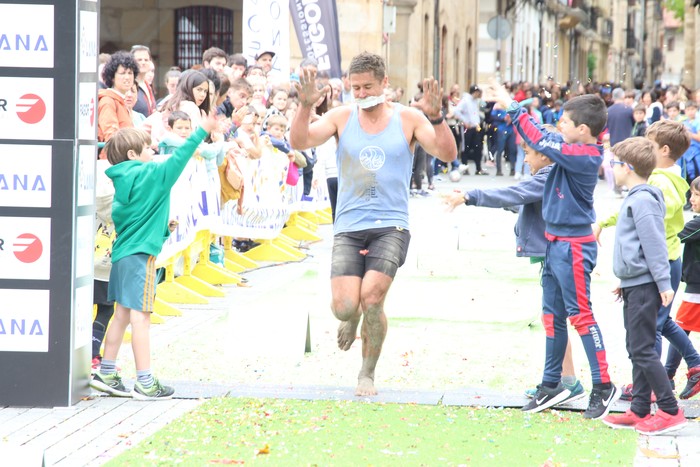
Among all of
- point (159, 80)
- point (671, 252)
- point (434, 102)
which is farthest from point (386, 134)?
point (159, 80)

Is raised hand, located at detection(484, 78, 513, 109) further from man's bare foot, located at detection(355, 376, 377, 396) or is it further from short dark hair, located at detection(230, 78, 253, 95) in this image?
short dark hair, located at detection(230, 78, 253, 95)

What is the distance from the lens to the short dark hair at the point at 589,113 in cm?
688

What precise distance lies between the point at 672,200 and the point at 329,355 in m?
2.64

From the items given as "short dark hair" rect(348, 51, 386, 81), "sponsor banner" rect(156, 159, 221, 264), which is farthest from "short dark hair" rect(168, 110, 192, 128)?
"short dark hair" rect(348, 51, 386, 81)

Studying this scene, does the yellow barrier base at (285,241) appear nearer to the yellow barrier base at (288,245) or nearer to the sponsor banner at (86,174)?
the yellow barrier base at (288,245)

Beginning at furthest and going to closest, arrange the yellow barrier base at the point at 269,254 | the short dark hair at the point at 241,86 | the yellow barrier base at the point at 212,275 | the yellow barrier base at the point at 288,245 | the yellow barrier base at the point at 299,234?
the yellow barrier base at the point at 299,234 < the yellow barrier base at the point at 288,245 < the yellow barrier base at the point at 269,254 < the short dark hair at the point at 241,86 < the yellow barrier base at the point at 212,275

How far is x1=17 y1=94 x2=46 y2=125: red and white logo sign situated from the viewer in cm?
691

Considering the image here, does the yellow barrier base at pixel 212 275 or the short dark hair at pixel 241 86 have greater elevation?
the short dark hair at pixel 241 86

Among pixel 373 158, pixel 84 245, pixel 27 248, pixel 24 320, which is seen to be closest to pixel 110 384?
pixel 24 320

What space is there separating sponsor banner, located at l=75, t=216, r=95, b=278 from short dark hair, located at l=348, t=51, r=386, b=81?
1.66m

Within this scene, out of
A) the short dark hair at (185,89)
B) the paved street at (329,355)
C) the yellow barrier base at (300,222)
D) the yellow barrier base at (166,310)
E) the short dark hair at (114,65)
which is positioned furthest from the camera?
the yellow barrier base at (300,222)

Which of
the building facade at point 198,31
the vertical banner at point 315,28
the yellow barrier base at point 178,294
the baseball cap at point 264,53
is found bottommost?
the yellow barrier base at point 178,294

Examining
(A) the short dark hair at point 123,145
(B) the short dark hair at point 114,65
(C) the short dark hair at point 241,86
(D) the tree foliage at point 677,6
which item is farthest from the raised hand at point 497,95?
(D) the tree foliage at point 677,6

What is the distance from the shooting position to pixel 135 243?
7316 mm
